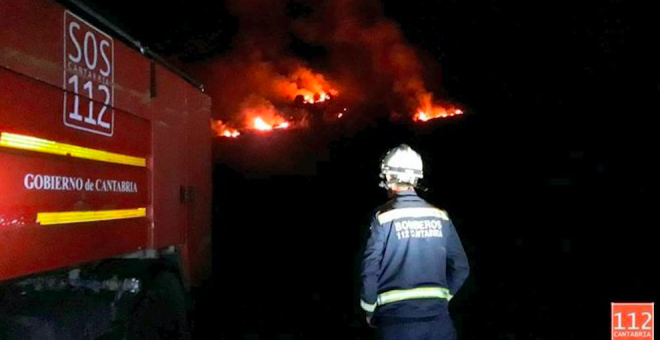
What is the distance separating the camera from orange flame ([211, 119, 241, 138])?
32.4 m

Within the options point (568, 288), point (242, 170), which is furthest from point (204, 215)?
point (242, 170)

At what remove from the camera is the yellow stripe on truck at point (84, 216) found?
3.43 meters

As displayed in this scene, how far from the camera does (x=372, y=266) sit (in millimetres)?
3750

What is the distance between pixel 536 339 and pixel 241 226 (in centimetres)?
1584

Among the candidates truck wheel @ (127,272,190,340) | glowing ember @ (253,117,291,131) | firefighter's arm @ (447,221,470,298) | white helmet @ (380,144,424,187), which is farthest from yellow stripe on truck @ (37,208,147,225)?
glowing ember @ (253,117,291,131)

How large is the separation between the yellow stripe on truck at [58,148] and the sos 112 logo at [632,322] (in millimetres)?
3419

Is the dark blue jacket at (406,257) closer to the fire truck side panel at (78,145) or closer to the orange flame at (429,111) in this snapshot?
the fire truck side panel at (78,145)

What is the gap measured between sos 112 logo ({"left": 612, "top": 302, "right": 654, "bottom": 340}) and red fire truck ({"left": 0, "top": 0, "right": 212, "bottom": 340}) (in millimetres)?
3184

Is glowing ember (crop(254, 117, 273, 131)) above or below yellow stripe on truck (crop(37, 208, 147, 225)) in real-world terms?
above

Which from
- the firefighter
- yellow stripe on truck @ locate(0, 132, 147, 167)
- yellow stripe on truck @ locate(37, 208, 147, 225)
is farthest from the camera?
the firefighter

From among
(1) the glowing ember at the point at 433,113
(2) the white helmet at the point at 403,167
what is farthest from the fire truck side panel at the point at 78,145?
(1) the glowing ember at the point at 433,113

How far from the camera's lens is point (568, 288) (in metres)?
10.8

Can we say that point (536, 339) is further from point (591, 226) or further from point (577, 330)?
point (591, 226)

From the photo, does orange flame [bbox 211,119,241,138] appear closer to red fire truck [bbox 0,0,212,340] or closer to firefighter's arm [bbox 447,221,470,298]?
red fire truck [bbox 0,0,212,340]
